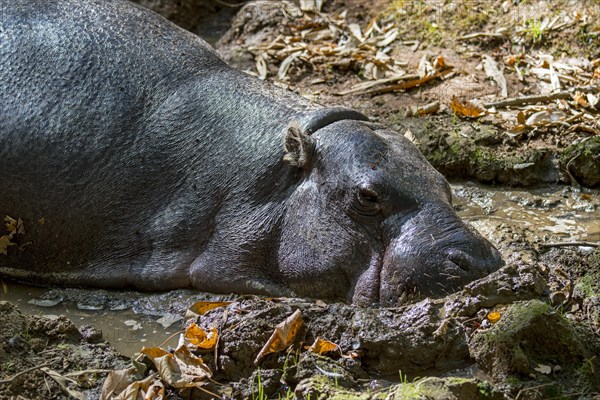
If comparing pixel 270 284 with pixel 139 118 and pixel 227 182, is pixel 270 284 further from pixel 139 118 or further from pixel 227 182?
pixel 139 118

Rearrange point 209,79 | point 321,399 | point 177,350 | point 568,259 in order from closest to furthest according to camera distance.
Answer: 1. point 321,399
2. point 177,350
3. point 568,259
4. point 209,79

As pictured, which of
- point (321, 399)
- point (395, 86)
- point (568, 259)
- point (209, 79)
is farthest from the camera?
point (395, 86)

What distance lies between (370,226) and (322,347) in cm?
118

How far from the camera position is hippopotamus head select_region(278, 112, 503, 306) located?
5.72 m

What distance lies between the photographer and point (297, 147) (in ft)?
20.5

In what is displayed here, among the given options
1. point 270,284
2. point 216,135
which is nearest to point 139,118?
point 216,135

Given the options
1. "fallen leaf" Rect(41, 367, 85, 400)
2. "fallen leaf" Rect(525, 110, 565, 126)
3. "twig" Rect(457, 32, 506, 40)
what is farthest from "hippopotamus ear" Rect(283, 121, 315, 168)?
"twig" Rect(457, 32, 506, 40)

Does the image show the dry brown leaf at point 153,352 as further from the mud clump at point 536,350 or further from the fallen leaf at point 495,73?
the fallen leaf at point 495,73

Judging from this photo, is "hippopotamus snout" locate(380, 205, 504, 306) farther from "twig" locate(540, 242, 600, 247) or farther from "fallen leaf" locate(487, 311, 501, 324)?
"twig" locate(540, 242, 600, 247)

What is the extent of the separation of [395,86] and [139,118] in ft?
11.2

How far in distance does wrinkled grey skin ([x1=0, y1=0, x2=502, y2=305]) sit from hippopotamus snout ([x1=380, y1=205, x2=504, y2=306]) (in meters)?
0.02

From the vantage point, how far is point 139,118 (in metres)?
6.63

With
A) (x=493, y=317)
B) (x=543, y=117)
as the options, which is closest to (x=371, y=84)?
(x=543, y=117)

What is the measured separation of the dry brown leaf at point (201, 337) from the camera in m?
5.10
